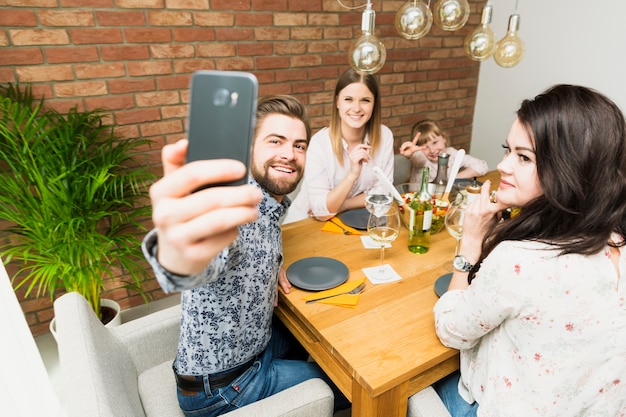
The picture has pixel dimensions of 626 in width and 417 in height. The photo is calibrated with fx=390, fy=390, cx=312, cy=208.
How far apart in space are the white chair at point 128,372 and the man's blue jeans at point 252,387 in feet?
0.35

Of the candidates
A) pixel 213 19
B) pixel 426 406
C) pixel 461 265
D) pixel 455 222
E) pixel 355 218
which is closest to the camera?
pixel 426 406

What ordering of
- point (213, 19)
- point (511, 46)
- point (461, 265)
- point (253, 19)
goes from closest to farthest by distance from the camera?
point (461, 265)
point (511, 46)
point (213, 19)
point (253, 19)

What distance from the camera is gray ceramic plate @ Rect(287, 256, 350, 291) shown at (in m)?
1.27

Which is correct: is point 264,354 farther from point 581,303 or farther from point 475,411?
point 581,303

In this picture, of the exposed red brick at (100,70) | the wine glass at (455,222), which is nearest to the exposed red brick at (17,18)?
the exposed red brick at (100,70)

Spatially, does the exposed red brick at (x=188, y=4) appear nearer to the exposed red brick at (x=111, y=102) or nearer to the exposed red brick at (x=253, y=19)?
the exposed red brick at (x=253, y=19)

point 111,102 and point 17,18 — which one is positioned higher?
point 17,18

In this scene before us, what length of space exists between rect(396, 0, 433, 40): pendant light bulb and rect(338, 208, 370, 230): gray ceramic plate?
0.77m

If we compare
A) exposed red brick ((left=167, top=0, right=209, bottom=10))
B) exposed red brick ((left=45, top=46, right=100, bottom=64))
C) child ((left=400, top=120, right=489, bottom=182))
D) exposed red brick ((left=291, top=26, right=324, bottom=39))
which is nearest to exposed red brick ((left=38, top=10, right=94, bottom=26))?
exposed red brick ((left=45, top=46, right=100, bottom=64))

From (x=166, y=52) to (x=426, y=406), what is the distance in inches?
81.7

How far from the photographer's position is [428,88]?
3.16 metres

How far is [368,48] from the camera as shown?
1.40 meters

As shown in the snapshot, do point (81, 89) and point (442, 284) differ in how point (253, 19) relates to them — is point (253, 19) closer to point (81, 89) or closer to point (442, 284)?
point (81, 89)

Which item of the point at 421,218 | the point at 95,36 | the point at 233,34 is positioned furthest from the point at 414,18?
the point at 95,36
